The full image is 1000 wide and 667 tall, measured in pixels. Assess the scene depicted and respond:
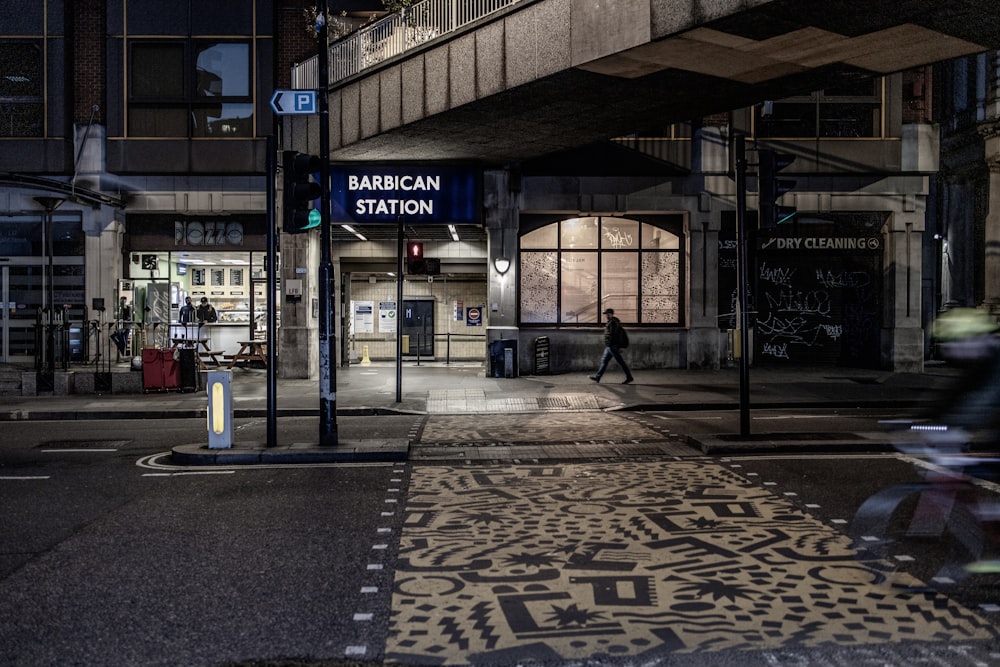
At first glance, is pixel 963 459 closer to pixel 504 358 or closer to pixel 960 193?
pixel 504 358

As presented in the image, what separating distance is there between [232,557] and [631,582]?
2940mm

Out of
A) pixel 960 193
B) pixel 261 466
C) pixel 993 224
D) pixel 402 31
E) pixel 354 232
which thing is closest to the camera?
pixel 261 466

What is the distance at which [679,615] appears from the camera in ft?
16.3

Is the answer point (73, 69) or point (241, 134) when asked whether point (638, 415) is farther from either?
point (73, 69)

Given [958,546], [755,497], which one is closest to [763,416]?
[755,497]

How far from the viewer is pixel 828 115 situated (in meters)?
23.9

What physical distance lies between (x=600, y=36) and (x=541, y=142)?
20.2 ft

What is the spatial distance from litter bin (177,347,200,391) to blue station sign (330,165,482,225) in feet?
19.5

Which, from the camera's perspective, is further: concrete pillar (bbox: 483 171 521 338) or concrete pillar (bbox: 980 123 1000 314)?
concrete pillar (bbox: 980 123 1000 314)

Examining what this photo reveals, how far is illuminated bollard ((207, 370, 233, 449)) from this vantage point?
34.8ft

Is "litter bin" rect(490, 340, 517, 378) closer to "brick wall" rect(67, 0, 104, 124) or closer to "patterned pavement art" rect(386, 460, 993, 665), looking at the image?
"brick wall" rect(67, 0, 104, 124)

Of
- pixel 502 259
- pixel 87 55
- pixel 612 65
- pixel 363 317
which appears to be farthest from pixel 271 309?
pixel 363 317

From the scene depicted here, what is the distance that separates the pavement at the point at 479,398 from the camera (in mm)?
11016

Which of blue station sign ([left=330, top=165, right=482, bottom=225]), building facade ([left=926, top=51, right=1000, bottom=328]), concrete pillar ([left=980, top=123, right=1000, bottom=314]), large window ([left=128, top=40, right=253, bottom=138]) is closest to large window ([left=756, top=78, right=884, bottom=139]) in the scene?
concrete pillar ([left=980, top=123, right=1000, bottom=314])
